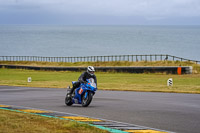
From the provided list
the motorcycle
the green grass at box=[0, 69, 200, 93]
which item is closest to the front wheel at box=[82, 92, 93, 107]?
the motorcycle

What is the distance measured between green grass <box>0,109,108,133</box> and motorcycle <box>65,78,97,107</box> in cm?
343

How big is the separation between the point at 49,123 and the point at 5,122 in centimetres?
105

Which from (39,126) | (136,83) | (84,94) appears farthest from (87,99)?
(136,83)

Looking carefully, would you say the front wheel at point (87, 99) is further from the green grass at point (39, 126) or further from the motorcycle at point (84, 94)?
the green grass at point (39, 126)

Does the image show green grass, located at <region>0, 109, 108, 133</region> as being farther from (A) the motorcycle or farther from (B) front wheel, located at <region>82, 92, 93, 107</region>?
(B) front wheel, located at <region>82, 92, 93, 107</region>

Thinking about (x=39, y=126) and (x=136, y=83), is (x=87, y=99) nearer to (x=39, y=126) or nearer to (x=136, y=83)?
(x=39, y=126)

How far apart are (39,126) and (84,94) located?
5507 mm

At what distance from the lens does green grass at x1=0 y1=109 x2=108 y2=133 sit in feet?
31.3

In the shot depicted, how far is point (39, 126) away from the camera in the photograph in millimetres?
10180

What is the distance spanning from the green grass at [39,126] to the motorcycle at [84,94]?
3.43 meters

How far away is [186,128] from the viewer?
10312mm

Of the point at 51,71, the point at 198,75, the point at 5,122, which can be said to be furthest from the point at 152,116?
the point at 51,71

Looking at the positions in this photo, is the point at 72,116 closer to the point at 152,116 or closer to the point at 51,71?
the point at 152,116

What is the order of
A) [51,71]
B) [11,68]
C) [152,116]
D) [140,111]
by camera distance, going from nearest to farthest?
[152,116] < [140,111] < [51,71] < [11,68]
